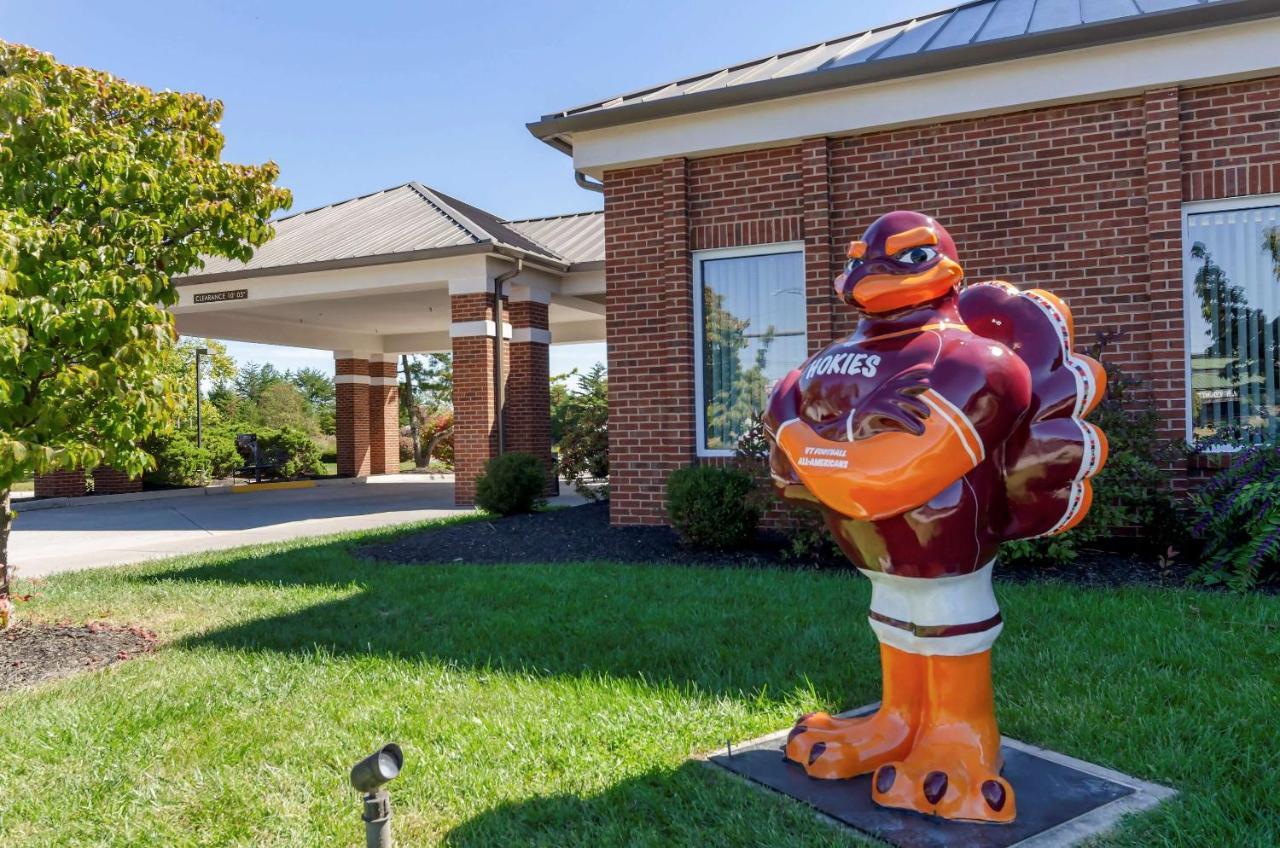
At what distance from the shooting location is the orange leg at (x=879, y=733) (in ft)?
9.87

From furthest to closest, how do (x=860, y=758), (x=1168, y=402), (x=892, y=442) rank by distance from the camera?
(x=1168, y=402) → (x=860, y=758) → (x=892, y=442)

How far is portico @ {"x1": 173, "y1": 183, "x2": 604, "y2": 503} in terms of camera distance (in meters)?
13.7

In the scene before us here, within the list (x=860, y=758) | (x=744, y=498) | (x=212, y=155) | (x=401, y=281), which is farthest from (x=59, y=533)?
(x=860, y=758)

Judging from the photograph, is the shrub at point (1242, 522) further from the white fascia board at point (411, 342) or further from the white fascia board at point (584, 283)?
the white fascia board at point (411, 342)

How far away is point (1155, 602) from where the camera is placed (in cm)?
543

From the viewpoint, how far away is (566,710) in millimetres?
3928

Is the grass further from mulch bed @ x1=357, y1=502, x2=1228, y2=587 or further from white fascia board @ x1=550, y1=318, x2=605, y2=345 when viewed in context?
white fascia board @ x1=550, y1=318, x2=605, y2=345

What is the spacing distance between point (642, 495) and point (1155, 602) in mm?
4753

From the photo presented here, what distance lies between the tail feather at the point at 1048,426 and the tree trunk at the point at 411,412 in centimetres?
2898

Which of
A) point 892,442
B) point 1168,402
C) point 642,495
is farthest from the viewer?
point 642,495

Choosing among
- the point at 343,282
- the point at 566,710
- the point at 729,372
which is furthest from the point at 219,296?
the point at 566,710

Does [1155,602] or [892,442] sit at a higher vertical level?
[892,442]

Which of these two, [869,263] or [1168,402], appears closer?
[869,263]

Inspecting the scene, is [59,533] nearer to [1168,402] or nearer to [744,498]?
[744,498]
